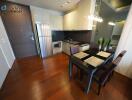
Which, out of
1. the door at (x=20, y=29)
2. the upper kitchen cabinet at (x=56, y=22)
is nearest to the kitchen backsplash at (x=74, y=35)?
the upper kitchen cabinet at (x=56, y=22)

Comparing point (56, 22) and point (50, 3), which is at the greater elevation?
point (50, 3)

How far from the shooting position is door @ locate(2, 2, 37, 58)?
280cm

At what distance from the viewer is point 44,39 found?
131 inches

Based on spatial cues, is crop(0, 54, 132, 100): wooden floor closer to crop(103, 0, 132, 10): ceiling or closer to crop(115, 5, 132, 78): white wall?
crop(115, 5, 132, 78): white wall

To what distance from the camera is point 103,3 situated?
2.43 meters

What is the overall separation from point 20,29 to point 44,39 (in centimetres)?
119

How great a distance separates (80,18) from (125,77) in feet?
8.65

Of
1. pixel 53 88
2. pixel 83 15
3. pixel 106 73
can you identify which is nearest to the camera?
pixel 106 73

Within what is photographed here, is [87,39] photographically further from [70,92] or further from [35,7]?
[35,7]

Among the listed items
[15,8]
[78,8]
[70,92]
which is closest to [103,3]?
[78,8]

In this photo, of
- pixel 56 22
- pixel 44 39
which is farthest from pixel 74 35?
pixel 44 39

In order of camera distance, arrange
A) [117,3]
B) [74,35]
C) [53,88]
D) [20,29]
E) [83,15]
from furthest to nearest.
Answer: [74,35], [20,29], [83,15], [117,3], [53,88]

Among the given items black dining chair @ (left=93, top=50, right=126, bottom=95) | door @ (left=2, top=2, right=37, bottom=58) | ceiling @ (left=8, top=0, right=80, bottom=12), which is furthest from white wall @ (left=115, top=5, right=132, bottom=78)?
door @ (left=2, top=2, right=37, bottom=58)

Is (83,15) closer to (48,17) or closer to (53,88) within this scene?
(48,17)
